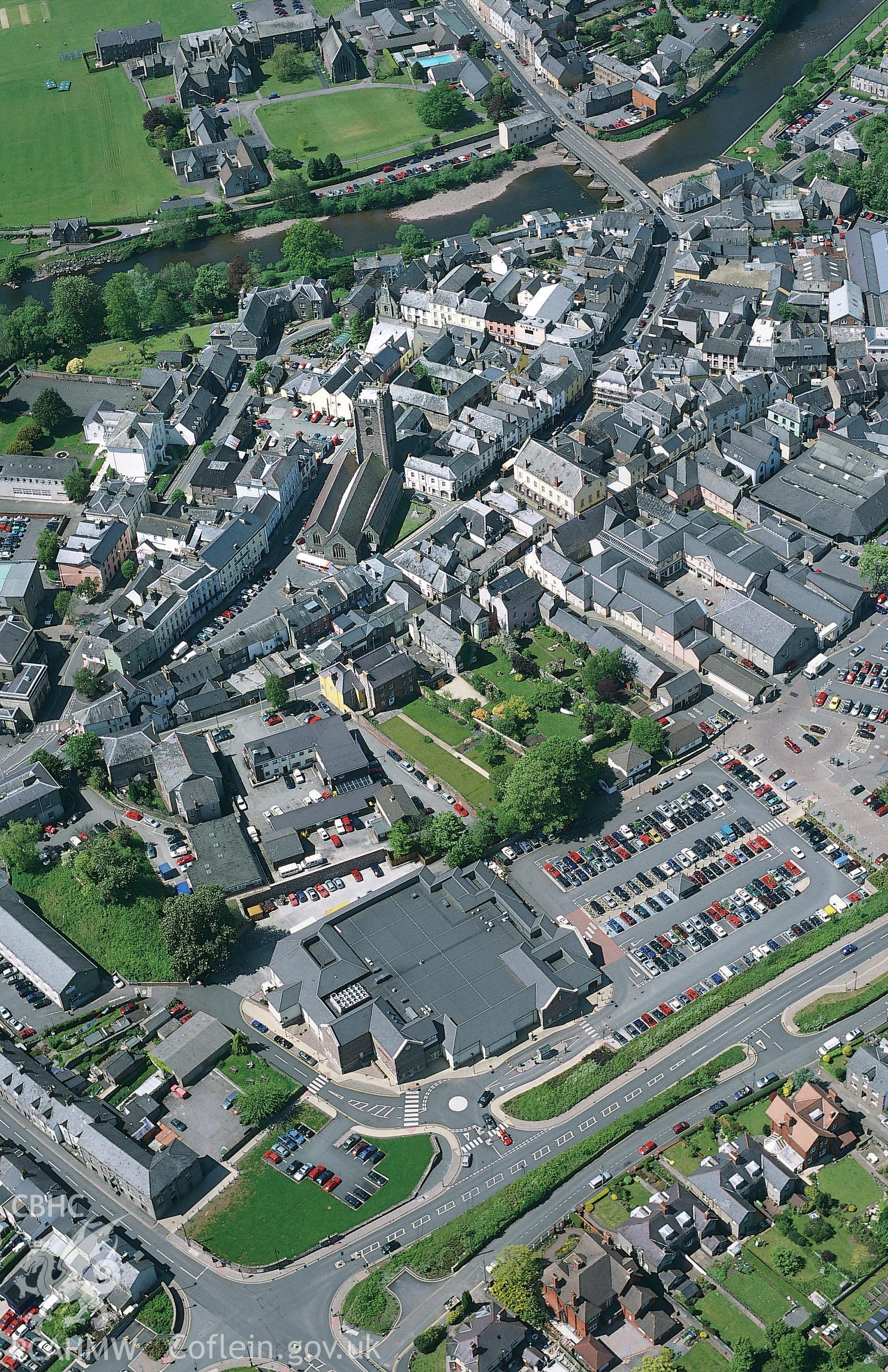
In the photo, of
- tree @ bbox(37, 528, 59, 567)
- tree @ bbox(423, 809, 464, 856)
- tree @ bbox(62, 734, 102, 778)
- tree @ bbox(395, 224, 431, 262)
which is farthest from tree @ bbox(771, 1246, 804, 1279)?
tree @ bbox(395, 224, 431, 262)

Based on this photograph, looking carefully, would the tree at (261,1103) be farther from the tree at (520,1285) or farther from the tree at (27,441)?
the tree at (27,441)

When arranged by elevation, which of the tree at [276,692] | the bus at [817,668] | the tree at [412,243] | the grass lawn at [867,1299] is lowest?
the grass lawn at [867,1299]

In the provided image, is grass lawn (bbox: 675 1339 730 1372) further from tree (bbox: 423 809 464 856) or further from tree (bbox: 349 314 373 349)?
tree (bbox: 349 314 373 349)

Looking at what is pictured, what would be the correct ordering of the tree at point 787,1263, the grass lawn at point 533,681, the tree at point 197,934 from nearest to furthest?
the tree at point 787,1263
the tree at point 197,934
the grass lawn at point 533,681

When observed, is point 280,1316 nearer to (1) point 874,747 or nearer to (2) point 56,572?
(1) point 874,747

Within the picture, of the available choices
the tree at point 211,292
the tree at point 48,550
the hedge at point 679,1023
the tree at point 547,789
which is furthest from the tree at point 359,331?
the hedge at point 679,1023

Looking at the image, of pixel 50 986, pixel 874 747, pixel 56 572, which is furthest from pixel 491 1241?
pixel 56 572

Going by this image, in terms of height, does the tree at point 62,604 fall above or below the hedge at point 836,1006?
above

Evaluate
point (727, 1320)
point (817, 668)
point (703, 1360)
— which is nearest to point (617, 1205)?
point (727, 1320)
